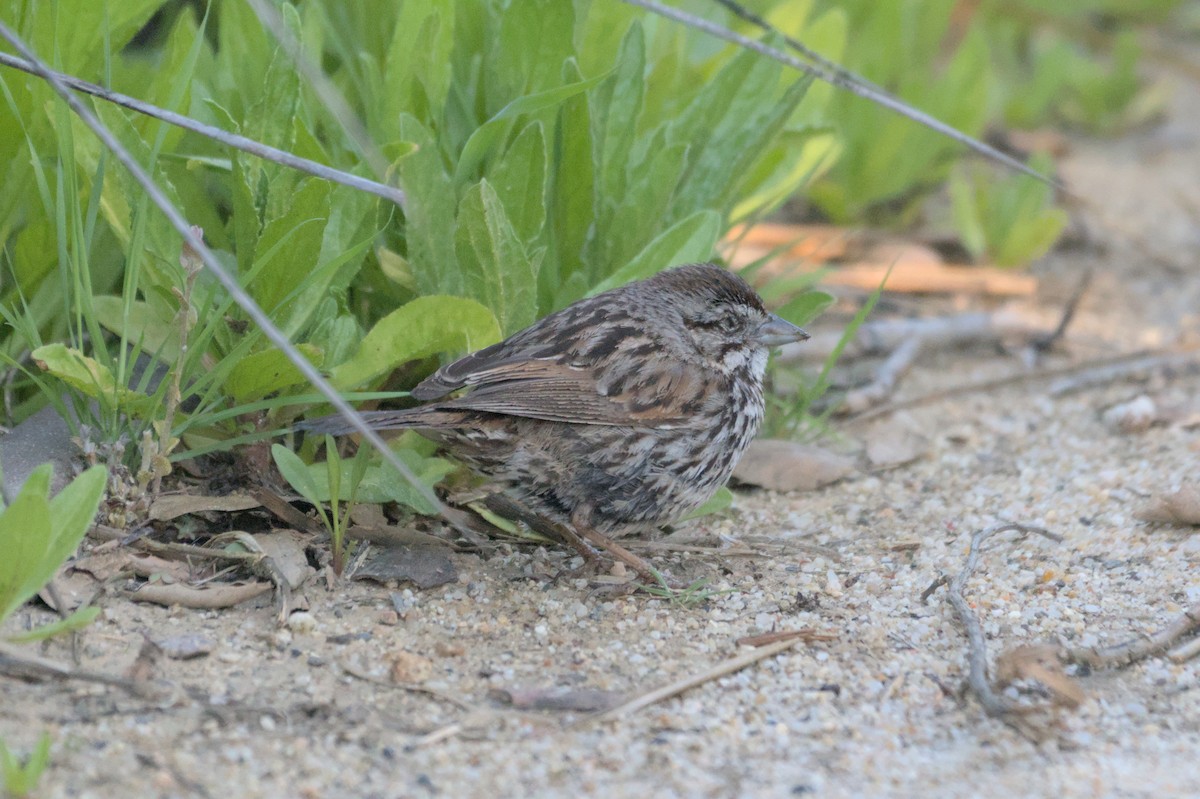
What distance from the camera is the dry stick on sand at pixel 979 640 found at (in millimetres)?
3119

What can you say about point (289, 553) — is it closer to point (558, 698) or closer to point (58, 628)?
point (58, 628)

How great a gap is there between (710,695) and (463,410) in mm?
1183

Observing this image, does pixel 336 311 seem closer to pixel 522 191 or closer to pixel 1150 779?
pixel 522 191

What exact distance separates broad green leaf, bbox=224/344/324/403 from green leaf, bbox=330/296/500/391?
0.38 feet

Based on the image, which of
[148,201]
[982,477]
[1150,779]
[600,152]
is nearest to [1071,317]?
[982,477]

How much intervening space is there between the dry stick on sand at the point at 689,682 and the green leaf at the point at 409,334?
4.14ft

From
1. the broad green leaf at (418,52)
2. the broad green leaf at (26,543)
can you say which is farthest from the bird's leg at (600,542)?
the broad green leaf at (26,543)

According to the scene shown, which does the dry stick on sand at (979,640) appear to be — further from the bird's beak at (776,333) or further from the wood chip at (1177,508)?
the bird's beak at (776,333)

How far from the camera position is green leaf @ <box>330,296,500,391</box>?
3.88 m

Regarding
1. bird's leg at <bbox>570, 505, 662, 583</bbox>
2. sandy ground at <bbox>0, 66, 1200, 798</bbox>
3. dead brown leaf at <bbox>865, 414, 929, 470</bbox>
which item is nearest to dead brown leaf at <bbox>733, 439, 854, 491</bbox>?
sandy ground at <bbox>0, 66, 1200, 798</bbox>

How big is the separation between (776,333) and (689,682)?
1.61 metres

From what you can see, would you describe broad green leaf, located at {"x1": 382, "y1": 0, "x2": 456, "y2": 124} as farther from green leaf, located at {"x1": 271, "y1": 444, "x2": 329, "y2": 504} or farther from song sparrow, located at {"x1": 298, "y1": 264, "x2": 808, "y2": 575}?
green leaf, located at {"x1": 271, "y1": 444, "x2": 329, "y2": 504}

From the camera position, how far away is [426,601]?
147 inches

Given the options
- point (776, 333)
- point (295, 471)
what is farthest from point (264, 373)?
point (776, 333)
